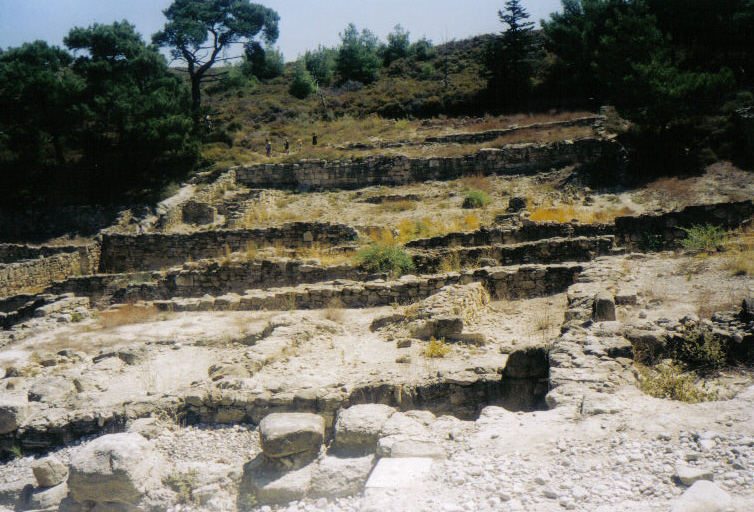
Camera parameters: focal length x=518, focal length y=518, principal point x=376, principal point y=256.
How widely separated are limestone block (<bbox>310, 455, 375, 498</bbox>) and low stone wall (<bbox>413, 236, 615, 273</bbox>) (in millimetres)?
8442

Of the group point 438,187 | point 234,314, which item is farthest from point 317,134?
point 234,314

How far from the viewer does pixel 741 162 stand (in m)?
21.2

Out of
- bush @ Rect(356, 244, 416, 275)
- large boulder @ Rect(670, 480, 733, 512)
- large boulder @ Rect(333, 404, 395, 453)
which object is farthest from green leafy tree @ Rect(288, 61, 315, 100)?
large boulder @ Rect(670, 480, 733, 512)

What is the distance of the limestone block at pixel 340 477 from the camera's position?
175 inches

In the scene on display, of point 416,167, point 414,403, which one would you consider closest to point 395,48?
point 416,167

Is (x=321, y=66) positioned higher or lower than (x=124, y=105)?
higher

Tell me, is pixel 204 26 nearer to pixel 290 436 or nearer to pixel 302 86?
pixel 302 86

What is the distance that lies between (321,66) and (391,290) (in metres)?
49.2

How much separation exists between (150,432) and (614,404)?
4909mm

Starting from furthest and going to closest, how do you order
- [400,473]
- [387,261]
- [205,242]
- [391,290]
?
[205,242]
[387,261]
[391,290]
[400,473]

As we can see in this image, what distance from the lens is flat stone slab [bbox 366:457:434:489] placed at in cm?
405

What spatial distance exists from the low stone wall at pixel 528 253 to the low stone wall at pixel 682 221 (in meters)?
1.08

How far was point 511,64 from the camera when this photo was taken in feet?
123

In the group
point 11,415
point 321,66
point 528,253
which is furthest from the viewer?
point 321,66
